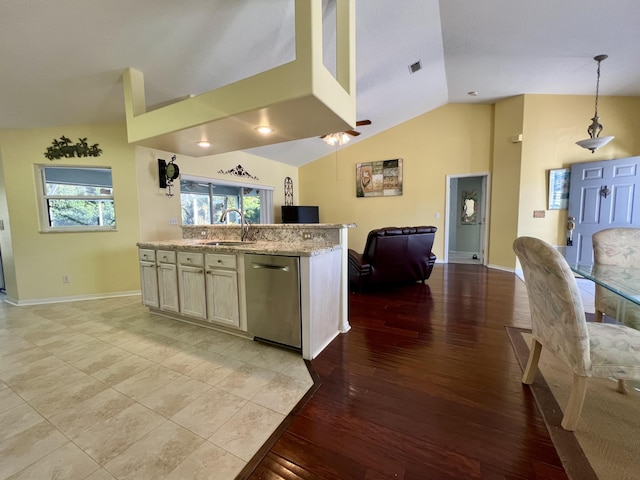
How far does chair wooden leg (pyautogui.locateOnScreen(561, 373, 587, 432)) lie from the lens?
1.33m

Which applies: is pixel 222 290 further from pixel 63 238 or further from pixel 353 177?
pixel 353 177

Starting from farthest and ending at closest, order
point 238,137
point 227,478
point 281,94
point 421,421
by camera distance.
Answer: point 238,137 < point 281,94 < point 421,421 < point 227,478

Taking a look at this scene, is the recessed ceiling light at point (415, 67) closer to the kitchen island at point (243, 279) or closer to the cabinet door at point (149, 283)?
the kitchen island at point (243, 279)

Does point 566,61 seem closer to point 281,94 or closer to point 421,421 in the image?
point 281,94

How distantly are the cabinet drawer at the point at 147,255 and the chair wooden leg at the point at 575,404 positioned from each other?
12.0ft

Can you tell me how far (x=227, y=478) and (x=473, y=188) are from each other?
25.1ft

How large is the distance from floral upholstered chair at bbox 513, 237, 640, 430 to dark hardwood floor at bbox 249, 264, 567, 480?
37 centimetres

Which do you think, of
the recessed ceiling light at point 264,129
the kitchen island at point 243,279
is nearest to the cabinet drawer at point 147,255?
the kitchen island at point 243,279

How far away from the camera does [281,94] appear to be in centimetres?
185

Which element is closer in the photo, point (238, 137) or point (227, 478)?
point (227, 478)

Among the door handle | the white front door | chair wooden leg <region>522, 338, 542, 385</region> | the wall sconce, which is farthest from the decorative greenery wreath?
the door handle

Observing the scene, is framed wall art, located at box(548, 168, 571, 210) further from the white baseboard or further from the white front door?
the white baseboard

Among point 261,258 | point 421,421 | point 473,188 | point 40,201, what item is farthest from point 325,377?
point 473,188

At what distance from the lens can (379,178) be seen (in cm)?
652
